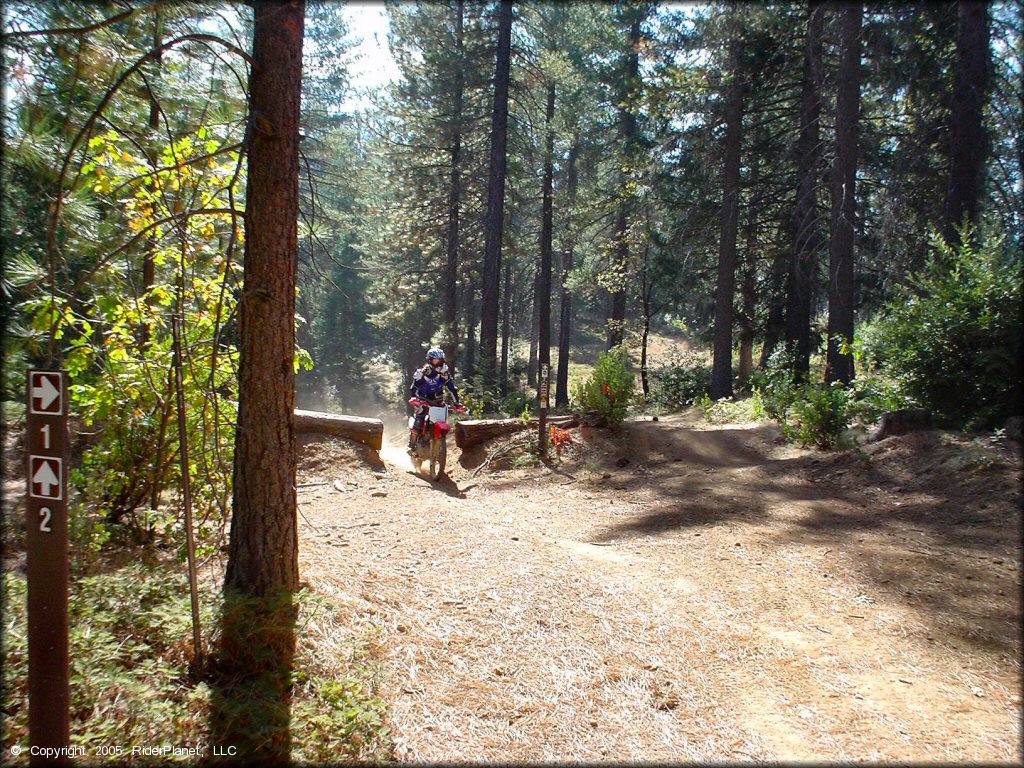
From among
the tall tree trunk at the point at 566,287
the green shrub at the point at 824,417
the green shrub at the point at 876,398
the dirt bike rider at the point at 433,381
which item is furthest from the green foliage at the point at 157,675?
the tall tree trunk at the point at 566,287

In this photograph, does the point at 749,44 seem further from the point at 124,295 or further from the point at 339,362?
the point at 339,362

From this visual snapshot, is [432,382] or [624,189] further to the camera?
[624,189]

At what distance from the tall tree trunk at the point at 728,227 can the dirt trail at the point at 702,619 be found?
8747 mm

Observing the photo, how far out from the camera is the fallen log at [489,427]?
1223 centimetres

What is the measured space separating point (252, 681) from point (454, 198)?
19830mm

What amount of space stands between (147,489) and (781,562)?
5389 mm

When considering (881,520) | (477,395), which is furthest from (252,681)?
(477,395)

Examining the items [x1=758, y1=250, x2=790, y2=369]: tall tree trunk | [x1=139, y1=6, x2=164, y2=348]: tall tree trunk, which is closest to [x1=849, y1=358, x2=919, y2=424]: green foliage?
[x1=139, y1=6, x2=164, y2=348]: tall tree trunk

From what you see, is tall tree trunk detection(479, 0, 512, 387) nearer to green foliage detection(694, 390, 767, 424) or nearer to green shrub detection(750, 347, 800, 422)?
green foliage detection(694, 390, 767, 424)

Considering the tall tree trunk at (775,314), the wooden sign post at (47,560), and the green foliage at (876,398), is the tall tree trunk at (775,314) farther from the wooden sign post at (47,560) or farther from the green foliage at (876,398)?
the wooden sign post at (47,560)

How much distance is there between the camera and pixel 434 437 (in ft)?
34.3

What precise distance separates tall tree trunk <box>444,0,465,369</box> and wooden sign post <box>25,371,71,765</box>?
17628mm

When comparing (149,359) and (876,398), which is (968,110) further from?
(149,359)

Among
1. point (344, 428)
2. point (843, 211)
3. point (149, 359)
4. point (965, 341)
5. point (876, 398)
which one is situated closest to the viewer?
point (149, 359)
